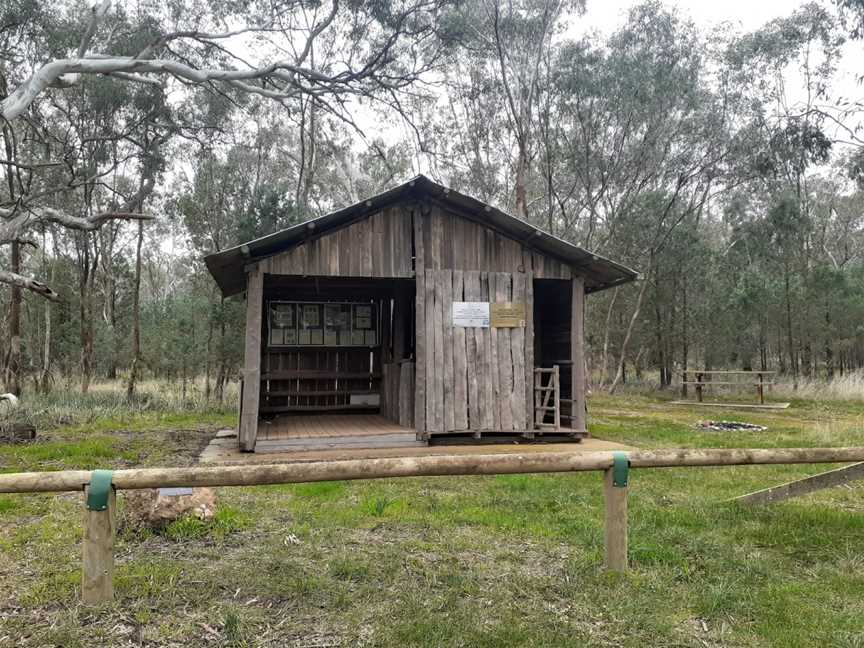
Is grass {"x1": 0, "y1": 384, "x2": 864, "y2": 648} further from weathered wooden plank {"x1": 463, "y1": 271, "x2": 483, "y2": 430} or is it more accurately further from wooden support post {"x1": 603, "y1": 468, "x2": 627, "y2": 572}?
weathered wooden plank {"x1": 463, "y1": 271, "x2": 483, "y2": 430}

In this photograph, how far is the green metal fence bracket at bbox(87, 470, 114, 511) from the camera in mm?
3232

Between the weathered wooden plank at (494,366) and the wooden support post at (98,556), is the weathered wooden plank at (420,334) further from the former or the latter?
the wooden support post at (98,556)

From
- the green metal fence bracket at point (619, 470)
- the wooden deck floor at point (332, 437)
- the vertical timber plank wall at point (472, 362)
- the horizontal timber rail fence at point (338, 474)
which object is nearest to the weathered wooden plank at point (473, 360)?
the vertical timber plank wall at point (472, 362)

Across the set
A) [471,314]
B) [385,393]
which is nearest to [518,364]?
[471,314]

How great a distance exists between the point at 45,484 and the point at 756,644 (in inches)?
140

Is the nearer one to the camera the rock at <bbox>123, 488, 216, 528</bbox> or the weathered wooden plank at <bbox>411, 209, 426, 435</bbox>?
the rock at <bbox>123, 488, 216, 528</bbox>

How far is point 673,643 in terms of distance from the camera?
9.94 ft

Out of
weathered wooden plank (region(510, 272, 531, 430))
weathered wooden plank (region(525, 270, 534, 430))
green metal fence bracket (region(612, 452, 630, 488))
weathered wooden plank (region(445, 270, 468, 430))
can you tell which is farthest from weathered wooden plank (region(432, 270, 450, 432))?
green metal fence bracket (region(612, 452, 630, 488))

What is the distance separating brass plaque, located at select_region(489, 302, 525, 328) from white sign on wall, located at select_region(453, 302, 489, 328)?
10 centimetres

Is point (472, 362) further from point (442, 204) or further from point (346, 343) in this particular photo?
point (346, 343)

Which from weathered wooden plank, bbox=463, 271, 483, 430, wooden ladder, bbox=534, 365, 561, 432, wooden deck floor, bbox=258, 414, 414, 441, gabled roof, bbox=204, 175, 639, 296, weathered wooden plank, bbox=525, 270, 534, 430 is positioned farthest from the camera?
wooden ladder, bbox=534, 365, 561, 432

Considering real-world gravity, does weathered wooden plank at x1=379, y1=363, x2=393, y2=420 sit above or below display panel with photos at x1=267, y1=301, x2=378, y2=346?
below

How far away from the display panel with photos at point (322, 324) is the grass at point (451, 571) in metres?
5.59

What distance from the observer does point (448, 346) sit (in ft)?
31.3
